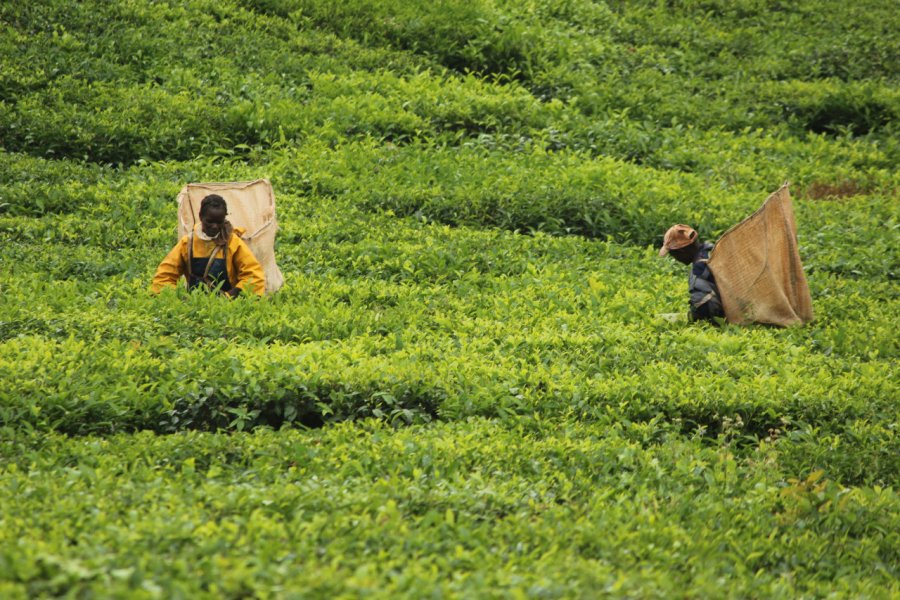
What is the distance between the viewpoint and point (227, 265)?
28.0ft

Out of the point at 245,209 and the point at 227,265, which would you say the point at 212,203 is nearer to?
the point at 227,265

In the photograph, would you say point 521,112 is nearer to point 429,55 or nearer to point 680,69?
point 429,55

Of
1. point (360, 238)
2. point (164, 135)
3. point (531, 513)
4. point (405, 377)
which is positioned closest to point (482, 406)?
point (405, 377)

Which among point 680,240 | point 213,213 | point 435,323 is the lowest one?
point 435,323

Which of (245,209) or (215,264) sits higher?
(245,209)

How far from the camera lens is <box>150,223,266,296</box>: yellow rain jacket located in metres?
8.48

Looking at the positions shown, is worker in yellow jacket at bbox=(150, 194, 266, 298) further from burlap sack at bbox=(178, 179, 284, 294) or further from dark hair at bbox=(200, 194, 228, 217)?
burlap sack at bbox=(178, 179, 284, 294)

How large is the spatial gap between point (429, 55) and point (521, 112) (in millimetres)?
2637

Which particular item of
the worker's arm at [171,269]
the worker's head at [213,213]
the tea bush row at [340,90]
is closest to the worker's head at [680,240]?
the worker's head at [213,213]

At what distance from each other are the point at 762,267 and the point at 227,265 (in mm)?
4426

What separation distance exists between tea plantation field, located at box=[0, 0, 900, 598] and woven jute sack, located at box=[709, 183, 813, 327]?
1.02 feet

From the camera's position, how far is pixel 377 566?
4438 millimetres

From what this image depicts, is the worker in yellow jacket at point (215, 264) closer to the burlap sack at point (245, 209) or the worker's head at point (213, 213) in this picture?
the worker's head at point (213, 213)

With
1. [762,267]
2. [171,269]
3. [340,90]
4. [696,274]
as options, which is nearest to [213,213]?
[171,269]
